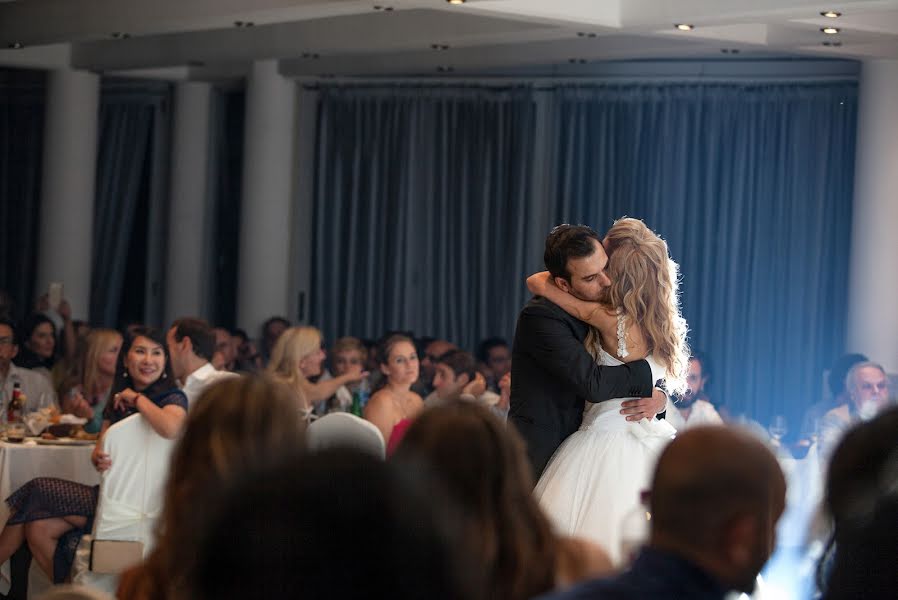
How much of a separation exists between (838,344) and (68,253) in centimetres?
591

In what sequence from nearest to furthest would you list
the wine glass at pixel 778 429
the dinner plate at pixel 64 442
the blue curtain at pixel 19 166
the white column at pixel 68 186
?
the dinner plate at pixel 64 442, the wine glass at pixel 778 429, the white column at pixel 68 186, the blue curtain at pixel 19 166

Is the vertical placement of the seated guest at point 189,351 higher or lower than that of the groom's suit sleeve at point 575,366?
lower

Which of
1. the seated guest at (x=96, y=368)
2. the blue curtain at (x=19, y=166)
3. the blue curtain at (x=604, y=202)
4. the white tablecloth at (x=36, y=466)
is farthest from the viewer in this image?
the blue curtain at (x=19, y=166)

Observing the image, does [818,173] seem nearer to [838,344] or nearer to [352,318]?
[838,344]

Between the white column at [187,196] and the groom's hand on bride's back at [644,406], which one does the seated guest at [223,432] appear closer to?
the groom's hand on bride's back at [644,406]

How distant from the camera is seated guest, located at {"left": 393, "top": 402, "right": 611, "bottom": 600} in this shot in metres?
1.84

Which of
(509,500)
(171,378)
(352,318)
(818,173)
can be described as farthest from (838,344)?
(509,500)

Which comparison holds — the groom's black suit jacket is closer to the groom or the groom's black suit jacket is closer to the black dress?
the groom

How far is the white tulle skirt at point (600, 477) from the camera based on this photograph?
3797mm

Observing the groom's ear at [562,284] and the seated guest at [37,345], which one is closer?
the groom's ear at [562,284]

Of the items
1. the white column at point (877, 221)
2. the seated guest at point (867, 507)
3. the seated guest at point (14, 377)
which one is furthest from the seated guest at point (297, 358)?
the seated guest at point (867, 507)

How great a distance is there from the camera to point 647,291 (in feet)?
12.8

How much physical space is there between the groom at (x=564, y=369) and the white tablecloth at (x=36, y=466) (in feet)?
9.31

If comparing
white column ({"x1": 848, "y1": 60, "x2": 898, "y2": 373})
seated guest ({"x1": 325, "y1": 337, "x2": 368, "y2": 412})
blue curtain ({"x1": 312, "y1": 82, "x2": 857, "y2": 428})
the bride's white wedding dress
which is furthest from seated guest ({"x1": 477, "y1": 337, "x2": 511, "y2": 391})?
the bride's white wedding dress
